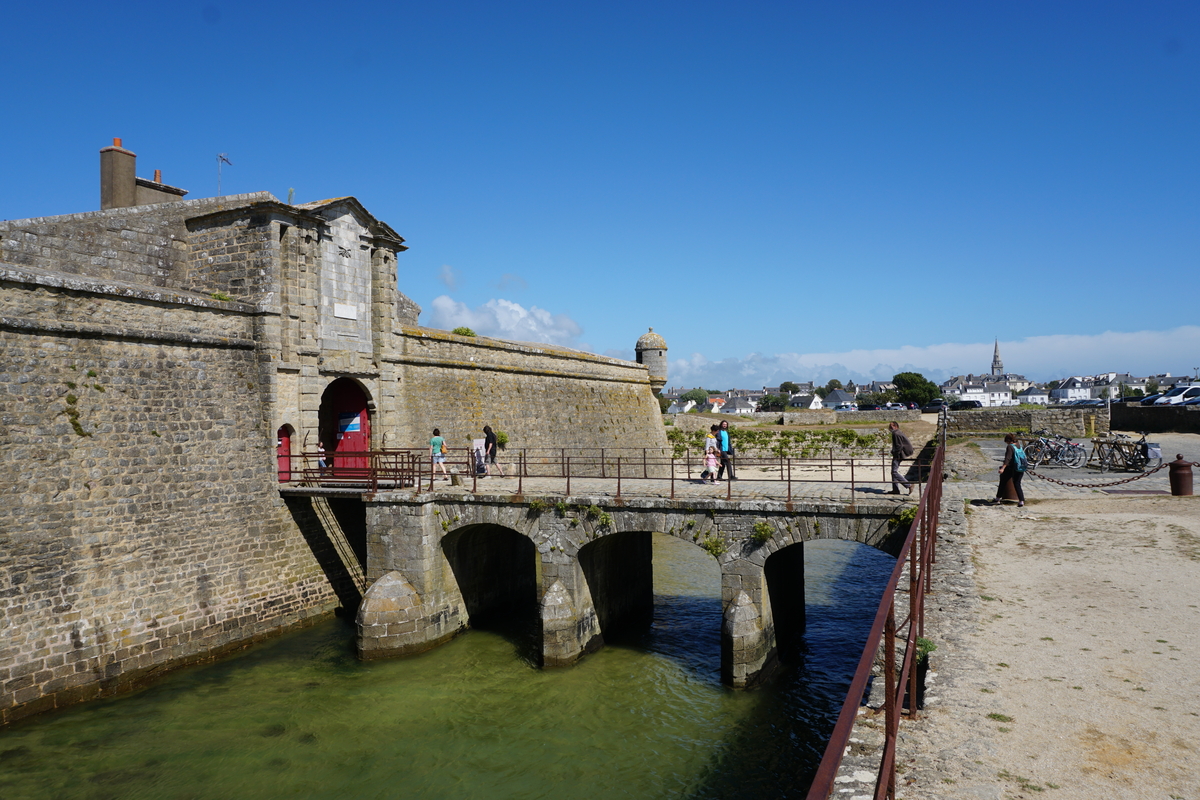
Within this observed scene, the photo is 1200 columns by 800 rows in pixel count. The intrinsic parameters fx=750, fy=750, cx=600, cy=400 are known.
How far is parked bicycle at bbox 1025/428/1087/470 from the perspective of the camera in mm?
18516

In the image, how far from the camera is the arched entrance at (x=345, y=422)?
708 inches

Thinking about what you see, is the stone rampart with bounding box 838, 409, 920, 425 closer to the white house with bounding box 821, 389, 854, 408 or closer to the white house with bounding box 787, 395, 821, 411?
the white house with bounding box 821, 389, 854, 408

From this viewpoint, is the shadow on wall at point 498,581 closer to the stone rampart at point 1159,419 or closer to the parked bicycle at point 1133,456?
the parked bicycle at point 1133,456

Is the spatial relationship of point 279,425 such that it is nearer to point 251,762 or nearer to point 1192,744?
point 251,762

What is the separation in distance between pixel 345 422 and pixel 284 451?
262 cm

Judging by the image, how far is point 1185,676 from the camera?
205 inches

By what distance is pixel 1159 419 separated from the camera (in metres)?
30.0

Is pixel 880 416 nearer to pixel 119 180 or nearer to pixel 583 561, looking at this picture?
pixel 583 561

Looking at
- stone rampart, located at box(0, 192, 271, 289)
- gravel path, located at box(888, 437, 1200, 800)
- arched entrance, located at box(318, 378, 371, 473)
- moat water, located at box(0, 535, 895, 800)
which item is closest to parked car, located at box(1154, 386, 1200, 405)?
moat water, located at box(0, 535, 895, 800)

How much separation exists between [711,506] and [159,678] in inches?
383

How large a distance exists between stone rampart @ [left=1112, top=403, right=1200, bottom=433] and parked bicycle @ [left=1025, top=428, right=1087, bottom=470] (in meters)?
13.1

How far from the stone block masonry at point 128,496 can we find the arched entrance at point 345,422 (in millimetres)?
2571

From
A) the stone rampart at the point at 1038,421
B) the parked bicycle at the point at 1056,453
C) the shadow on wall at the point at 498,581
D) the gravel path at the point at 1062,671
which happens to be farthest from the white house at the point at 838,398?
the gravel path at the point at 1062,671

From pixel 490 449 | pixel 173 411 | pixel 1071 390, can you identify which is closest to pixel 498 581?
pixel 490 449
